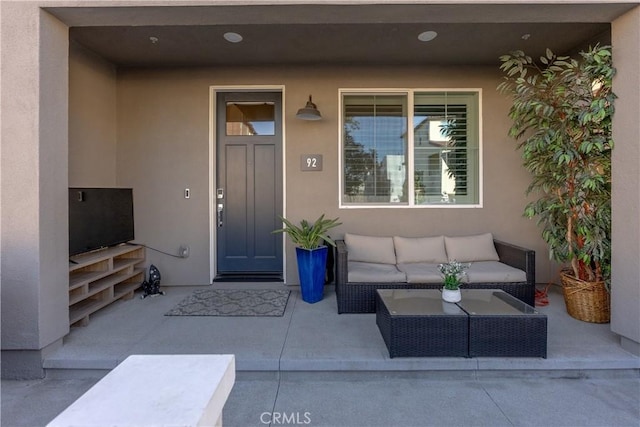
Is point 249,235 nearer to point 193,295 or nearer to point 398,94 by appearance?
point 193,295

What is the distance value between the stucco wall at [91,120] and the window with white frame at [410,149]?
2.94 m

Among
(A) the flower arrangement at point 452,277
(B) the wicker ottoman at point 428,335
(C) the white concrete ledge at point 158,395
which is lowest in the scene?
(B) the wicker ottoman at point 428,335

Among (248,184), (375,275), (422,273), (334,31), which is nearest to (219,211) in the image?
(248,184)

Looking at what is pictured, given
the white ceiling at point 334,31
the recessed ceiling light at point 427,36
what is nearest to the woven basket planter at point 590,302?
the white ceiling at point 334,31

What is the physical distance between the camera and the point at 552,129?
2963 mm

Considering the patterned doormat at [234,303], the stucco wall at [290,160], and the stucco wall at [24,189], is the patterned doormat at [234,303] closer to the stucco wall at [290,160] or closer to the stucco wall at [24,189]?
the stucco wall at [290,160]

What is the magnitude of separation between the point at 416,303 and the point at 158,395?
2159 mm

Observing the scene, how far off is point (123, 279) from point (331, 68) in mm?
3498

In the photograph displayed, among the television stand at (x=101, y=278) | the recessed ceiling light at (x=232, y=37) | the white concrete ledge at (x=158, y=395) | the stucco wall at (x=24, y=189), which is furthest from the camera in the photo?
the recessed ceiling light at (x=232, y=37)

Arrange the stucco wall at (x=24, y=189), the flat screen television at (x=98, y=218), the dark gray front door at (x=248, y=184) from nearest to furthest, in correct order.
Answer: the stucco wall at (x=24, y=189) < the flat screen television at (x=98, y=218) < the dark gray front door at (x=248, y=184)

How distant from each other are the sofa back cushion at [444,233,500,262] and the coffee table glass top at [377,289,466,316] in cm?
105

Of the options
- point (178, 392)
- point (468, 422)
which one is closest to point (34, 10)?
point (178, 392)

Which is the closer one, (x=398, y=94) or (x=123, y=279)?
(x=123, y=279)

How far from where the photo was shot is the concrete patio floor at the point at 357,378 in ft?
6.13
